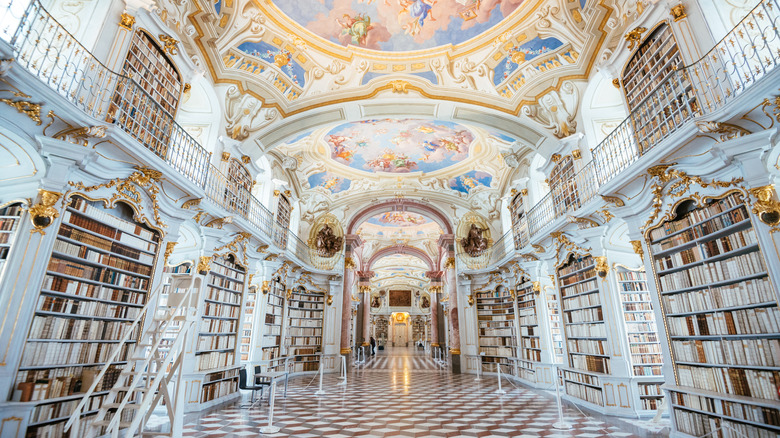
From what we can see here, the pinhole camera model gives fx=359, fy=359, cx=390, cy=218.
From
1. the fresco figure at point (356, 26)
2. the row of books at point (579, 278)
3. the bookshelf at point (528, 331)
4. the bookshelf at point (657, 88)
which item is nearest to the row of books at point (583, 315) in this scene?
the row of books at point (579, 278)

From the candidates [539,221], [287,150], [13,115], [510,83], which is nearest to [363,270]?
[287,150]

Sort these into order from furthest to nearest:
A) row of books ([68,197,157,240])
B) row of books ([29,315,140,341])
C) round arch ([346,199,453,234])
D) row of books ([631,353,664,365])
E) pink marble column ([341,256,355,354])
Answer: round arch ([346,199,453,234]), pink marble column ([341,256,355,354]), row of books ([631,353,664,365]), row of books ([68,197,157,240]), row of books ([29,315,140,341])

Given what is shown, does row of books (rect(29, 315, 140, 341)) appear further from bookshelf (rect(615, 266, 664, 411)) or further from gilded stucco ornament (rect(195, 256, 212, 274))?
bookshelf (rect(615, 266, 664, 411))

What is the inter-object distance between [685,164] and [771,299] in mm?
1782

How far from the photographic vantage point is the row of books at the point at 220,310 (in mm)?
7216

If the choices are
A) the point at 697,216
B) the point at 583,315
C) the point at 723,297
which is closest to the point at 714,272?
the point at 723,297

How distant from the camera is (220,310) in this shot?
7.75 metres

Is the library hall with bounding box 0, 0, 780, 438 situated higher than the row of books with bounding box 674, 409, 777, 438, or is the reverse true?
the library hall with bounding box 0, 0, 780, 438

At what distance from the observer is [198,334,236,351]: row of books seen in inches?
278

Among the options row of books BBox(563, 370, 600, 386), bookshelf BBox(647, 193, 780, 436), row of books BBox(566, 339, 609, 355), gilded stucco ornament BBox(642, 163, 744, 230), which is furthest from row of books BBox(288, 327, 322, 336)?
gilded stucco ornament BBox(642, 163, 744, 230)

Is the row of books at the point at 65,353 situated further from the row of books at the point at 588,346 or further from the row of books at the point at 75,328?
the row of books at the point at 588,346

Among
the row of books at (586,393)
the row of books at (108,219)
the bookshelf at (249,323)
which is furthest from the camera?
the bookshelf at (249,323)

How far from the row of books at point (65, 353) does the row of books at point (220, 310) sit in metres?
2.03

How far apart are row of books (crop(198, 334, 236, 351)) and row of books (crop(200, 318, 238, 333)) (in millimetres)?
138
